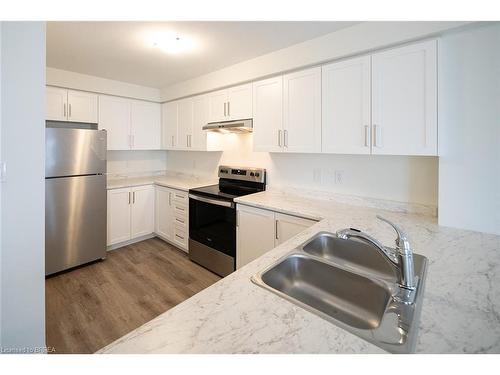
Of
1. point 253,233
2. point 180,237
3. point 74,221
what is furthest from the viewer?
point 180,237

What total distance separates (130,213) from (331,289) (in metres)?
3.14

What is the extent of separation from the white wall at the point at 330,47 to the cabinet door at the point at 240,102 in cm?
9

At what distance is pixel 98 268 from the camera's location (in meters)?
2.97

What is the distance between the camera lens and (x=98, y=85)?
3387 millimetres

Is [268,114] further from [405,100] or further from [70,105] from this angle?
[70,105]

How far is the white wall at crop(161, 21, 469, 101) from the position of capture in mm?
1673

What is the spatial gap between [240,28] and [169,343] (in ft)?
7.08

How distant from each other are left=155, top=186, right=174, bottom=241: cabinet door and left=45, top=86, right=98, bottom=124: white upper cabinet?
4.32ft

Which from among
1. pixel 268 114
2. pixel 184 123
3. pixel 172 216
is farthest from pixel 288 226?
pixel 184 123

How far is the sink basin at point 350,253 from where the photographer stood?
1345 millimetres

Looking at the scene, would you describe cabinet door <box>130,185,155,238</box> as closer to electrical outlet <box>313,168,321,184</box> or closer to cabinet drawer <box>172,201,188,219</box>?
cabinet drawer <box>172,201,188,219</box>

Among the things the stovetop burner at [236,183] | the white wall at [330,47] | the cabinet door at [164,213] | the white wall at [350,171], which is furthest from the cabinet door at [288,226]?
the cabinet door at [164,213]

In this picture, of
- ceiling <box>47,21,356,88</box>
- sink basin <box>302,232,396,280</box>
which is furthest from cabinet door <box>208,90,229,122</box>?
sink basin <box>302,232,396,280</box>

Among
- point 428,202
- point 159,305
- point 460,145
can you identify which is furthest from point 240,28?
point 159,305
